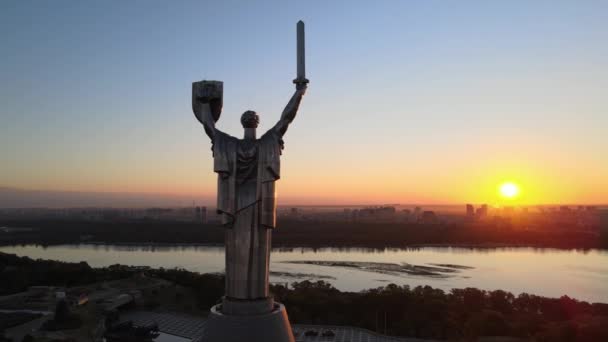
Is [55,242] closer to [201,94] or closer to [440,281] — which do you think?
[440,281]

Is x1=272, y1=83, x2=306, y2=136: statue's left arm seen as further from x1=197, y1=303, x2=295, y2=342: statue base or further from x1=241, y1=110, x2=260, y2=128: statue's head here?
x1=197, y1=303, x2=295, y2=342: statue base

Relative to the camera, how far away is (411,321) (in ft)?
47.7

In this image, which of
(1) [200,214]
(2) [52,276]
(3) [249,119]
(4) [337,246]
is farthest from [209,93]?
(1) [200,214]

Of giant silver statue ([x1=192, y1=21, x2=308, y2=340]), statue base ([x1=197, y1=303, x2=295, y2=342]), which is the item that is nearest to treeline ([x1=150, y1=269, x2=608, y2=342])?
statue base ([x1=197, y1=303, x2=295, y2=342])

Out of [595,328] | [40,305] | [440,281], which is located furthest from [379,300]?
[440,281]

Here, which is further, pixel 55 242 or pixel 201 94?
pixel 55 242

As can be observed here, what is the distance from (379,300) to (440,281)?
14419 mm

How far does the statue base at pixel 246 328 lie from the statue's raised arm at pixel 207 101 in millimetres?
1579

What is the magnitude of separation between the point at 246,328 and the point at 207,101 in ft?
6.52

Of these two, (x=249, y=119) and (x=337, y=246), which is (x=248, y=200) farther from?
(x=337, y=246)

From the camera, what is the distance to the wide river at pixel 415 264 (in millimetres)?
27469

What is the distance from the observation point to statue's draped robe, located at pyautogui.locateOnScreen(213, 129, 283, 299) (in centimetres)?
430

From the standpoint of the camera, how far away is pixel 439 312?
1480cm

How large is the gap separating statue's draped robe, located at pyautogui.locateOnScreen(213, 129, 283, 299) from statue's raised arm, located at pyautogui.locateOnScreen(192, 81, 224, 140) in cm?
23
